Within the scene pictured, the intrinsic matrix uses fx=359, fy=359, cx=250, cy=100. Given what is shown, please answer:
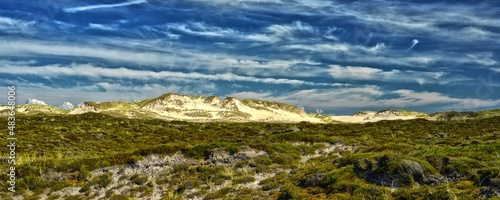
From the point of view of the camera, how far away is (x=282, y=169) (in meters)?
24.1

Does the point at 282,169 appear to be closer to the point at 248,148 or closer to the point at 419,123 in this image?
the point at 248,148

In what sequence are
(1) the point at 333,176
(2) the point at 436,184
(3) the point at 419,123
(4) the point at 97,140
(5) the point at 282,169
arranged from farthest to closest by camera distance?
(3) the point at 419,123 < (4) the point at 97,140 < (5) the point at 282,169 < (1) the point at 333,176 < (2) the point at 436,184

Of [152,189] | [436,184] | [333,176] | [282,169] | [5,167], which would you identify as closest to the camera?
[436,184]

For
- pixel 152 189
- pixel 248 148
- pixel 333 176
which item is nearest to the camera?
pixel 333 176

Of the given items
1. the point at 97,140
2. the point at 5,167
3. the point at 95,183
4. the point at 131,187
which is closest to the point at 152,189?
the point at 131,187

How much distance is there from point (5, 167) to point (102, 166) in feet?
24.5

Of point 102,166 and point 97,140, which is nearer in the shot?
point 102,166

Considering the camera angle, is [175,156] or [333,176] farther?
[175,156]

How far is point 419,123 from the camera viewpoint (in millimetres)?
79688

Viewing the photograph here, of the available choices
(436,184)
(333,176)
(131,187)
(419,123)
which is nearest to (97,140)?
(131,187)

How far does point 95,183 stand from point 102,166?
2421mm

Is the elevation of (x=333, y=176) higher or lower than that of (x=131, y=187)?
higher

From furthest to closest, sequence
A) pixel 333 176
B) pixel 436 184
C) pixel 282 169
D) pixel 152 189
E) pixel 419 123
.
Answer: pixel 419 123 → pixel 282 169 → pixel 152 189 → pixel 333 176 → pixel 436 184

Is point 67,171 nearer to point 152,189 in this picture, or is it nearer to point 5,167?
point 5,167
